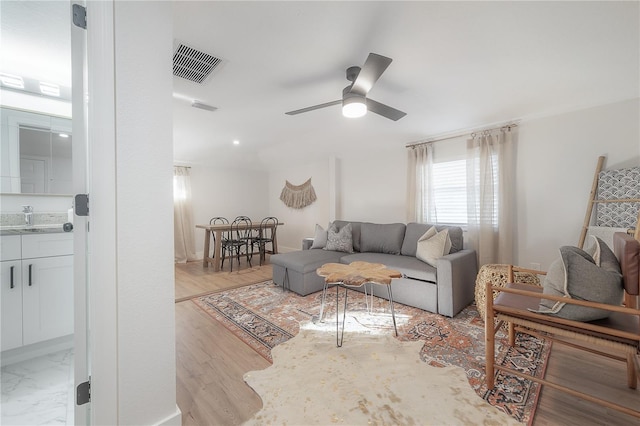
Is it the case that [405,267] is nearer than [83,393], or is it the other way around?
[83,393]

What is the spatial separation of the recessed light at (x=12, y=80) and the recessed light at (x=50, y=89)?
108mm

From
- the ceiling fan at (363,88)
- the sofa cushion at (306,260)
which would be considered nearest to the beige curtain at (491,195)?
the ceiling fan at (363,88)

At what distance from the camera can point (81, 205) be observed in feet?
3.43

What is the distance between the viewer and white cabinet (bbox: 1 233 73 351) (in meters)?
1.63

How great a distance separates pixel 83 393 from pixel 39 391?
2.32 feet

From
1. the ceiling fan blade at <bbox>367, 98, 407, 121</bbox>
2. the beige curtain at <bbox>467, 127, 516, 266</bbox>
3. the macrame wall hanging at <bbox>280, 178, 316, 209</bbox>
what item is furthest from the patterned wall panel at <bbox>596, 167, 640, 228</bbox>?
the macrame wall hanging at <bbox>280, 178, 316, 209</bbox>

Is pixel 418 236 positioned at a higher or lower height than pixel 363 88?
lower

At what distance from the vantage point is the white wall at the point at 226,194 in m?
5.60

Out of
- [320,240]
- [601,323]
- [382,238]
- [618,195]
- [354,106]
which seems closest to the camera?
[601,323]

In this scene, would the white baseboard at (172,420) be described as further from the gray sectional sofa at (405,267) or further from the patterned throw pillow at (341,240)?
the patterned throw pillow at (341,240)

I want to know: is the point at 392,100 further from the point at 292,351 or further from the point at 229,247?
the point at 229,247

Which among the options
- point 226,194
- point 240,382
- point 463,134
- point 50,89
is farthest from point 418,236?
point 226,194

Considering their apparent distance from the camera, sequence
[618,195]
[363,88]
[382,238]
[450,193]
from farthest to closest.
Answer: [382,238] → [450,193] → [618,195] → [363,88]

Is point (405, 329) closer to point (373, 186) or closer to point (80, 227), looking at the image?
point (80, 227)
